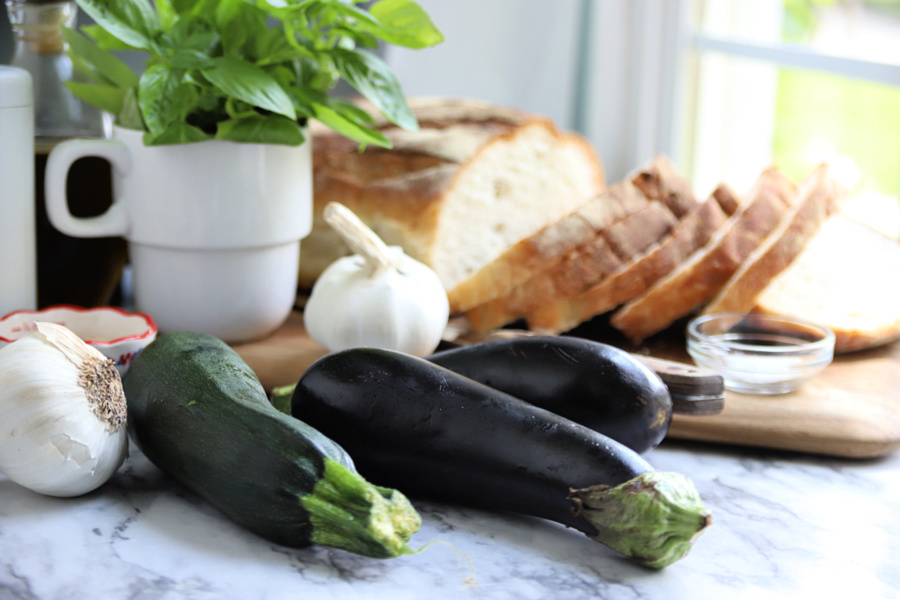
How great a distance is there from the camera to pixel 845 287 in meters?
1.42

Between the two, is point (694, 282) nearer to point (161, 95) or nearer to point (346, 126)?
point (346, 126)

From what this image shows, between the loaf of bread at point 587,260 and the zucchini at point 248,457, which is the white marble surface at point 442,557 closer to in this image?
the zucchini at point 248,457

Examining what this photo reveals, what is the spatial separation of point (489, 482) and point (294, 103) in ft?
2.08

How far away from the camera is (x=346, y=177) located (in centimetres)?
A: 158

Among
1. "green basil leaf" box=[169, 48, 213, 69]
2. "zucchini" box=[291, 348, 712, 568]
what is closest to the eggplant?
"zucchini" box=[291, 348, 712, 568]

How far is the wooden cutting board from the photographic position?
1087mm

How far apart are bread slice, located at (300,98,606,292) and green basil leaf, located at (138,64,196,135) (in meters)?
0.46

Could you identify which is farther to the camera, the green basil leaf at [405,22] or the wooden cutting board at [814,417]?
the green basil leaf at [405,22]

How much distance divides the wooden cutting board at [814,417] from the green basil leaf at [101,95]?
42 cm

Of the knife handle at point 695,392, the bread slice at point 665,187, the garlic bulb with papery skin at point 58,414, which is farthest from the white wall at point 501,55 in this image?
the garlic bulb with papery skin at point 58,414

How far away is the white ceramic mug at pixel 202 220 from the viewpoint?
4.01ft

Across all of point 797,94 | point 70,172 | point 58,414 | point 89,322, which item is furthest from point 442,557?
point 797,94

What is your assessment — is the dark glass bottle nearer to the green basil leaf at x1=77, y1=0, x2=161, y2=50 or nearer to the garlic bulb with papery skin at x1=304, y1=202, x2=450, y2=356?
the green basil leaf at x1=77, y1=0, x2=161, y2=50

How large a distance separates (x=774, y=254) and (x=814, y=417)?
34 cm
